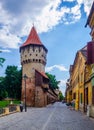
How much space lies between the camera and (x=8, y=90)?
274ft

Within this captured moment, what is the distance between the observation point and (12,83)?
82625 millimetres

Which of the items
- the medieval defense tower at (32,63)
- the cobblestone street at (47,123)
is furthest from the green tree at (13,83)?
the cobblestone street at (47,123)

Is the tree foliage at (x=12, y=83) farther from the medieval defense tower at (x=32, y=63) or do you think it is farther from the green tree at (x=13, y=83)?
the medieval defense tower at (x=32, y=63)

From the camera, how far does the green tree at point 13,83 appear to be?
3253 inches

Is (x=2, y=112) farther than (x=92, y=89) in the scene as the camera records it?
Yes

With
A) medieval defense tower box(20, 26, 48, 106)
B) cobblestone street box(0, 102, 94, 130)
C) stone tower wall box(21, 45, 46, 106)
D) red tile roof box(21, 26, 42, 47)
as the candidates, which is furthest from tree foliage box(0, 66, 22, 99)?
cobblestone street box(0, 102, 94, 130)

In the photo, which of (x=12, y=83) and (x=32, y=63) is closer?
(x=32, y=63)

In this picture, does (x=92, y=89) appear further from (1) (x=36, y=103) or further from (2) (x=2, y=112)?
(1) (x=36, y=103)

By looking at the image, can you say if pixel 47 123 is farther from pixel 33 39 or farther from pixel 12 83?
pixel 12 83

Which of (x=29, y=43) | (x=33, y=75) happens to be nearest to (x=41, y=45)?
(x=29, y=43)

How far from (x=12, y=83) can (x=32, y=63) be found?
12.8 metres

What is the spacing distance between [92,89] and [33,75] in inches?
1597

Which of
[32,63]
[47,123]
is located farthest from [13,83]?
[47,123]

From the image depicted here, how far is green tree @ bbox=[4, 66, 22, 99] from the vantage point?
8264cm
